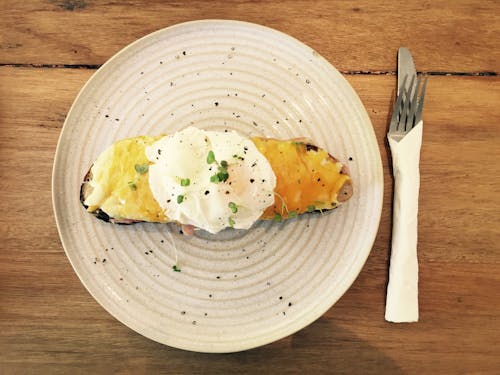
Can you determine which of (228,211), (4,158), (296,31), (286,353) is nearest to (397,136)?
(296,31)

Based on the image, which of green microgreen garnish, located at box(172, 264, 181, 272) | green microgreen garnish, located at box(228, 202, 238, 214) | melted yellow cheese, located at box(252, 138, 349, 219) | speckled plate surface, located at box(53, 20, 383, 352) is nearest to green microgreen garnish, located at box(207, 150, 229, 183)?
green microgreen garnish, located at box(228, 202, 238, 214)

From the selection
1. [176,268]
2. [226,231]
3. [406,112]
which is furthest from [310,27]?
[176,268]

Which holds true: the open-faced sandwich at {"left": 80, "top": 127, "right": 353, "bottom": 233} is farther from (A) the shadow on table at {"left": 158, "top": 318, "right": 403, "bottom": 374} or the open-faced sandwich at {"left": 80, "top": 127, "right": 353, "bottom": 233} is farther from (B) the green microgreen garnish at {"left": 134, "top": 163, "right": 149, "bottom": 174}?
(A) the shadow on table at {"left": 158, "top": 318, "right": 403, "bottom": 374}

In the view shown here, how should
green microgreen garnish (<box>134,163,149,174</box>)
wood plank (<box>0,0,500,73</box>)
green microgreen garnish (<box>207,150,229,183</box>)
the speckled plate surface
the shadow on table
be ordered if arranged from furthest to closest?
wood plank (<box>0,0,500,73</box>) < the shadow on table < the speckled plate surface < green microgreen garnish (<box>134,163,149,174</box>) < green microgreen garnish (<box>207,150,229,183</box>)

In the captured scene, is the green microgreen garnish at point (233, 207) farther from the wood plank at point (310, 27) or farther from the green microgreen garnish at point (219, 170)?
the wood plank at point (310, 27)

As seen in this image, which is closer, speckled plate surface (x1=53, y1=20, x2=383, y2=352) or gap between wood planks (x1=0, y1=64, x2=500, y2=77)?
speckled plate surface (x1=53, y1=20, x2=383, y2=352)

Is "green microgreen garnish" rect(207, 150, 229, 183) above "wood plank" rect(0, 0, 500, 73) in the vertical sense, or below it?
below

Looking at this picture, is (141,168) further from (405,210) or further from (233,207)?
(405,210)
